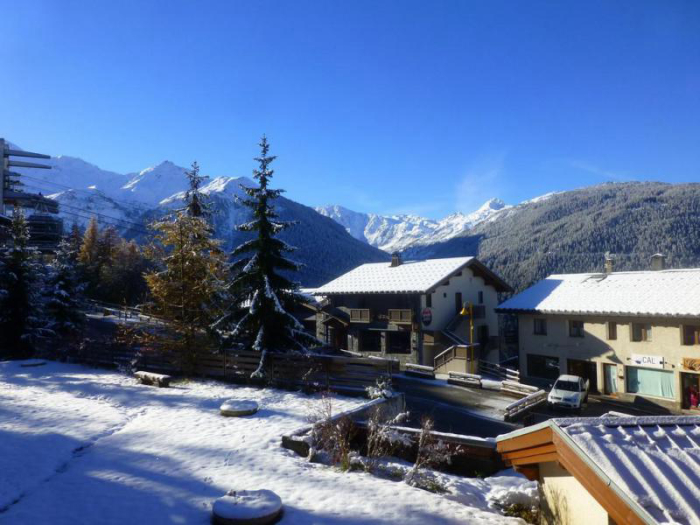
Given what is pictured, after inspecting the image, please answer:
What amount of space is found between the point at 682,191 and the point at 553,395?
559 feet

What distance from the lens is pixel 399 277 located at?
38.1m

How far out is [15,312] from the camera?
2497 centimetres

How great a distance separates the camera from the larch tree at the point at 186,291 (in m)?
19.1

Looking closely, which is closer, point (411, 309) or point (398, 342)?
point (411, 309)

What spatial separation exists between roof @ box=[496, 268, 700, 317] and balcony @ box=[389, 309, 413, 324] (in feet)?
24.2

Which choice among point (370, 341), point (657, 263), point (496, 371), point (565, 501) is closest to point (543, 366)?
point (496, 371)

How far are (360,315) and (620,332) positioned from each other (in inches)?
750

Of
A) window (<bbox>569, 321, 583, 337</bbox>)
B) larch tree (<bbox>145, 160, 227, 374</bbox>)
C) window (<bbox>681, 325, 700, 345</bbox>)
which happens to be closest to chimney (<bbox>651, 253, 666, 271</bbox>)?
window (<bbox>569, 321, 583, 337</bbox>)

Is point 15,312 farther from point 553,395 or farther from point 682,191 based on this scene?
point 682,191

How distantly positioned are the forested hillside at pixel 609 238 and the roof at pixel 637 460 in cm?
11330

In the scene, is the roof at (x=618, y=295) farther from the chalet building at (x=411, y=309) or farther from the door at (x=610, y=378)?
the chalet building at (x=411, y=309)

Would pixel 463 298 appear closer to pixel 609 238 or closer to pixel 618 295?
pixel 618 295

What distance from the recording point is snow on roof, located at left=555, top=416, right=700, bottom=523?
4.16 metres

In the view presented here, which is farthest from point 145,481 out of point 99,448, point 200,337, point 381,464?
point 200,337
